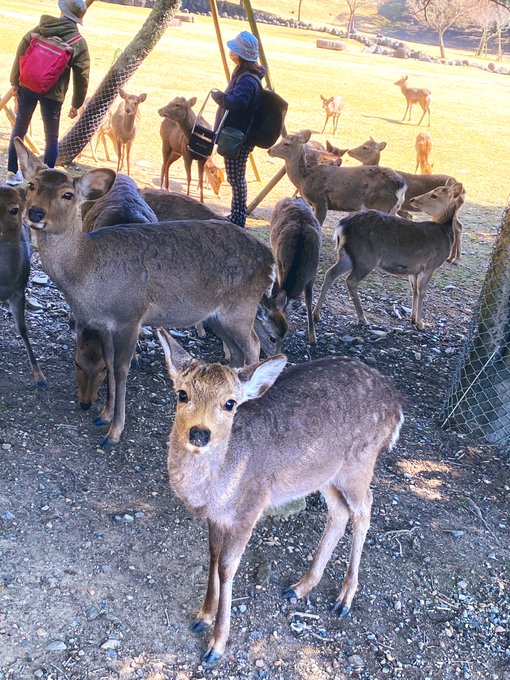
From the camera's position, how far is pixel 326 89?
26.9 metres

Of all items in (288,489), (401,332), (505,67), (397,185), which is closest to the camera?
(288,489)

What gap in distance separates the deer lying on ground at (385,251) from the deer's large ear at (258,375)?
4322mm

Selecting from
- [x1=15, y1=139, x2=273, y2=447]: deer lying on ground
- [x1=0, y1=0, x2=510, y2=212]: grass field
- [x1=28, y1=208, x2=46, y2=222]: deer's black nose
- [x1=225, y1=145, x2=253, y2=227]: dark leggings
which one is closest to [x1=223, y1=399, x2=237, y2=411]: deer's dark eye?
[x1=15, y1=139, x2=273, y2=447]: deer lying on ground

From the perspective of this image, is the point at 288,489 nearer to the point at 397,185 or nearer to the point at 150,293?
the point at 150,293

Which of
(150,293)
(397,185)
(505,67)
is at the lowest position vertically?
(505,67)

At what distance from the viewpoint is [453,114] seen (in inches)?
1039

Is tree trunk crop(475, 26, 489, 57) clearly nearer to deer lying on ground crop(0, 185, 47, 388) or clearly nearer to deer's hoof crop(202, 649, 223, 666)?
deer lying on ground crop(0, 185, 47, 388)

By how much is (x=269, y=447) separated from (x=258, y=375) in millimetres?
488

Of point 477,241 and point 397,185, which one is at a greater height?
point 397,185

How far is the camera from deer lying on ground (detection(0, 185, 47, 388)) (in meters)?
5.22

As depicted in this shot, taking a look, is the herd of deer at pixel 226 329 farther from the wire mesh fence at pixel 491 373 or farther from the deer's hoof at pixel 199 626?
the wire mesh fence at pixel 491 373

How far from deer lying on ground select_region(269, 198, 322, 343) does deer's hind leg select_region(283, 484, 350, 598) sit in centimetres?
296

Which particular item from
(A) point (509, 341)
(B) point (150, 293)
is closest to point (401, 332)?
(A) point (509, 341)

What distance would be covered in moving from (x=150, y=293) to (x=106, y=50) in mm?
22436
